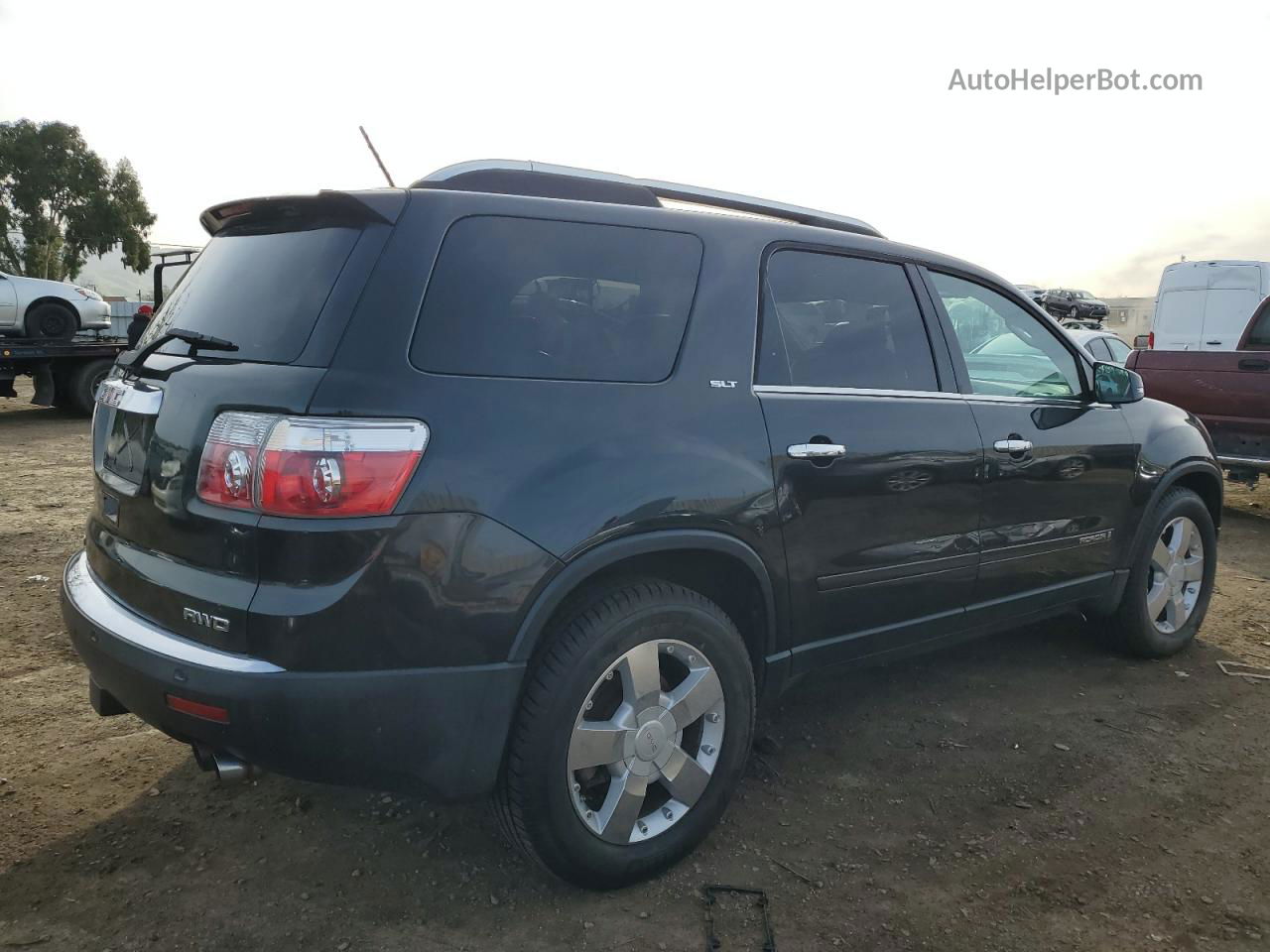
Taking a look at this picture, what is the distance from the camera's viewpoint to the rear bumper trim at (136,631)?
7.30 ft

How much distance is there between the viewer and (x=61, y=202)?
3791 centimetres

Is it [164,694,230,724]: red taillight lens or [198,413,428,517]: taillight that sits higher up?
[198,413,428,517]: taillight

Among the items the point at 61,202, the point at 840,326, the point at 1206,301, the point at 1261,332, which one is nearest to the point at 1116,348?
the point at 1261,332

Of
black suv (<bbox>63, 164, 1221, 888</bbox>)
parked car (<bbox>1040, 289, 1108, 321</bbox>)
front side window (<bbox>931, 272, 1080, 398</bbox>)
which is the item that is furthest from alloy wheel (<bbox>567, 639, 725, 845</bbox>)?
parked car (<bbox>1040, 289, 1108, 321</bbox>)

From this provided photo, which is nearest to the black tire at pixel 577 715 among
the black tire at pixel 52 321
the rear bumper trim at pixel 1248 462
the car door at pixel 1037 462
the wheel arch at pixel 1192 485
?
the car door at pixel 1037 462

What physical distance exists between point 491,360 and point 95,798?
1.98 metres

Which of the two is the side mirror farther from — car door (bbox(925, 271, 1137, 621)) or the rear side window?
the rear side window

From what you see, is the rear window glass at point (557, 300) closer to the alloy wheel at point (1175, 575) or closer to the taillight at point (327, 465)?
the taillight at point (327, 465)

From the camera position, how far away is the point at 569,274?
262 cm

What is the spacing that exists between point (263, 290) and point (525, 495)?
913 mm

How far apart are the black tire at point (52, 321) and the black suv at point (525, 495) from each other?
13.9 meters

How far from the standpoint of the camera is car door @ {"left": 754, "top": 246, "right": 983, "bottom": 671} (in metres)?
2.98

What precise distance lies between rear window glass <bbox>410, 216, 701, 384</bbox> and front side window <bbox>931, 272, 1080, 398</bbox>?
1286 millimetres

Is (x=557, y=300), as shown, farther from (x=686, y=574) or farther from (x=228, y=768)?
(x=228, y=768)
